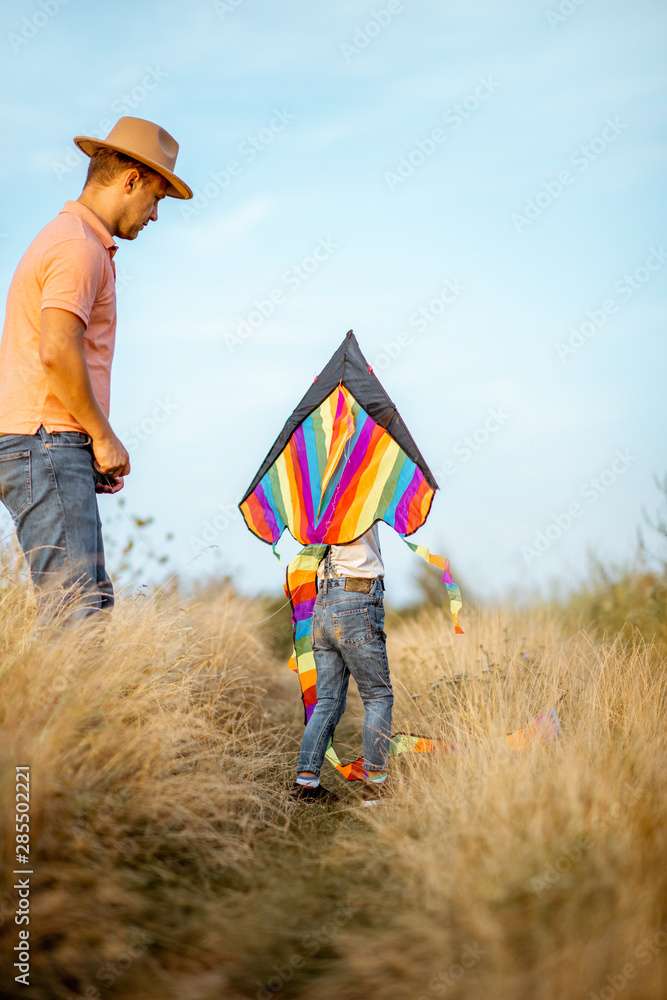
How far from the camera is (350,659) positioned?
13.0 ft

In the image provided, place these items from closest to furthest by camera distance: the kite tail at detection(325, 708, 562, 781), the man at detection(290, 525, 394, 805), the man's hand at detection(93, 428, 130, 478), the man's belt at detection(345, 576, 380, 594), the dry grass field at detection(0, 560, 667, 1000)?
the dry grass field at detection(0, 560, 667, 1000) < the man's hand at detection(93, 428, 130, 478) < the kite tail at detection(325, 708, 562, 781) < the man at detection(290, 525, 394, 805) < the man's belt at detection(345, 576, 380, 594)

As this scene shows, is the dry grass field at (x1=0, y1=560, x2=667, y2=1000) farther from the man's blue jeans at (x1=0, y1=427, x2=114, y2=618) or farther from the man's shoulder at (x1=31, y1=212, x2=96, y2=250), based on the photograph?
the man's shoulder at (x1=31, y1=212, x2=96, y2=250)

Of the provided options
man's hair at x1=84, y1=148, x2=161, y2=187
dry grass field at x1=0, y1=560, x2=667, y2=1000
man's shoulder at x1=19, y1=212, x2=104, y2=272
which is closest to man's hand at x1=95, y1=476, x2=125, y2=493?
dry grass field at x1=0, y1=560, x2=667, y2=1000

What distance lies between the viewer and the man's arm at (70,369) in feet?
9.22

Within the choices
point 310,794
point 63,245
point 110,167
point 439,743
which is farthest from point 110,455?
point 439,743

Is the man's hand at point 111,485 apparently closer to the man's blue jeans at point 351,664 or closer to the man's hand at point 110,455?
the man's hand at point 110,455

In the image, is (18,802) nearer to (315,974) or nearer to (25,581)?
(315,974)

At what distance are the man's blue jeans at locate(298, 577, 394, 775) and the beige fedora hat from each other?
6.71 ft

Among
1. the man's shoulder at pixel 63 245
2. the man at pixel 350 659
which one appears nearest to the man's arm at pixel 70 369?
the man's shoulder at pixel 63 245

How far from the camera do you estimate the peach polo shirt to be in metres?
2.86

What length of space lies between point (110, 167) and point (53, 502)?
143cm

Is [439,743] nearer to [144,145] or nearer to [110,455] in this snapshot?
[110,455]

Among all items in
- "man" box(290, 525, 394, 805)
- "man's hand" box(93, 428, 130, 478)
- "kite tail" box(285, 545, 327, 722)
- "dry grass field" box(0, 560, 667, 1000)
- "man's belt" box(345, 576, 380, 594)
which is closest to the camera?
"dry grass field" box(0, 560, 667, 1000)

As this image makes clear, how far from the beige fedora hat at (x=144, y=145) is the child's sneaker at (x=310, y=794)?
2.83 metres
